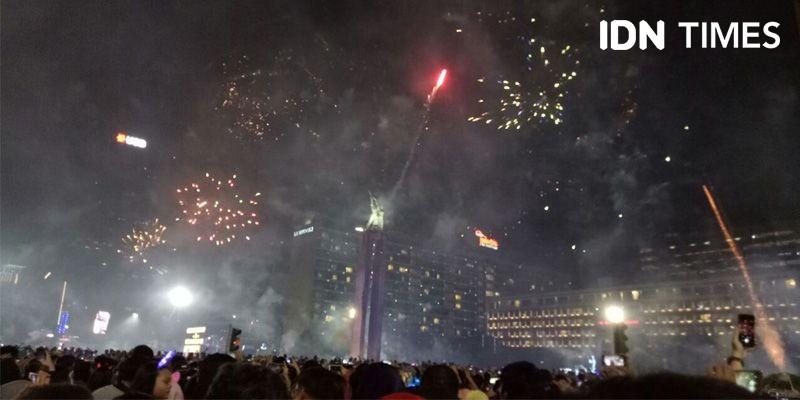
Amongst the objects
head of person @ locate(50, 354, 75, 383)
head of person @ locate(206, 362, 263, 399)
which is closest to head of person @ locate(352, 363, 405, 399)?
head of person @ locate(206, 362, 263, 399)

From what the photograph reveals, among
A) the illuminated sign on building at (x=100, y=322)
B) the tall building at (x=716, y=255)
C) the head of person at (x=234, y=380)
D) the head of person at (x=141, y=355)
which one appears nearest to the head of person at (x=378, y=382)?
the head of person at (x=234, y=380)

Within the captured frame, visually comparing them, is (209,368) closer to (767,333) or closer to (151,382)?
(151,382)

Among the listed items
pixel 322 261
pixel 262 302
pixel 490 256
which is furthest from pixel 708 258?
pixel 262 302

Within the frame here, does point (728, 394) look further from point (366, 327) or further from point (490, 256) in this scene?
point (490, 256)

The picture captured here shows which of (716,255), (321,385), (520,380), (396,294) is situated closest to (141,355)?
(321,385)

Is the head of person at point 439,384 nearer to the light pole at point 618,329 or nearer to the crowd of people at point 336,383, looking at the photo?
the crowd of people at point 336,383
